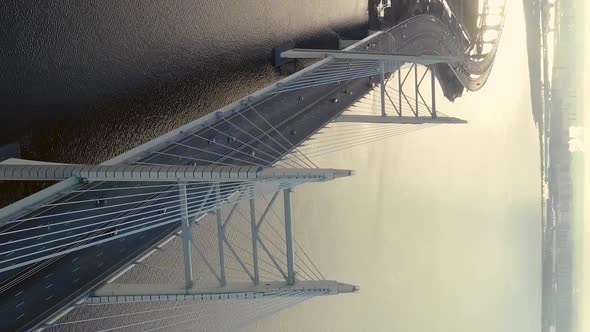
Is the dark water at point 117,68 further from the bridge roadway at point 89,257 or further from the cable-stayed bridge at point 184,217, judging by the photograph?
the bridge roadway at point 89,257

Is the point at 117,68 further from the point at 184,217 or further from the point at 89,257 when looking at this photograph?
the point at 184,217

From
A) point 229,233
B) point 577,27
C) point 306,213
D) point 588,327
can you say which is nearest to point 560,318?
point 588,327

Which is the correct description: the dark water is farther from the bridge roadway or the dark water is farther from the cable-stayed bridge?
the bridge roadway

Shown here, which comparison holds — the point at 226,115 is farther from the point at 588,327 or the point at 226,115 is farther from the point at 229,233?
the point at 588,327

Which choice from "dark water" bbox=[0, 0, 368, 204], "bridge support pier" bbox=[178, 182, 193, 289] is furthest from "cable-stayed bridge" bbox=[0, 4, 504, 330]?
"dark water" bbox=[0, 0, 368, 204]

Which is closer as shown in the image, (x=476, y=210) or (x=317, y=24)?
(x=317, y=24)

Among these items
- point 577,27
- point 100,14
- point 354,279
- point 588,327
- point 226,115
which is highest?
point 577,27

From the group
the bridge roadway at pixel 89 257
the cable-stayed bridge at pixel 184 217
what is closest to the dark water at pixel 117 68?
the cable-stayed bridge at pixel 184 217
